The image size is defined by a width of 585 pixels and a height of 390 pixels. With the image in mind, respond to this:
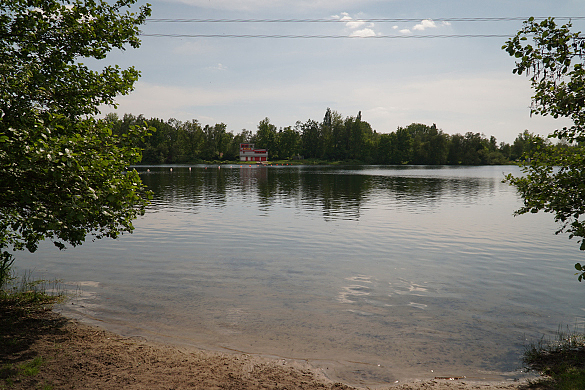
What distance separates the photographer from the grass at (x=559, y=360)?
288 inches

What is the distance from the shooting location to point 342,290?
45.5ft

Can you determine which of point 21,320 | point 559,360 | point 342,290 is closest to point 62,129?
point 21,320

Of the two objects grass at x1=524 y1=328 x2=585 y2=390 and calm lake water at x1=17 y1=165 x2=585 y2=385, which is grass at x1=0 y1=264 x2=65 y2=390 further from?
grass at x1=524 y1=328 x2=585 y2=390

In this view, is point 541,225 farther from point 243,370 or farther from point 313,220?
point 243,370

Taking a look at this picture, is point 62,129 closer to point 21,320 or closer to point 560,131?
point 21,320

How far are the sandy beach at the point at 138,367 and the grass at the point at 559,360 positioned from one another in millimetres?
727

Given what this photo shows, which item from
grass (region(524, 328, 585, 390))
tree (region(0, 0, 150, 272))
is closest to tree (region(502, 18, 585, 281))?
grass (region(524, 328, 585, 390))

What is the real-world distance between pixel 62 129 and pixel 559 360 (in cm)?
1254

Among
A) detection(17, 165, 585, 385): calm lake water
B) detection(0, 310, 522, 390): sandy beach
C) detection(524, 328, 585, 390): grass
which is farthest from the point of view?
detection(17, 165, 585, 385): calm lake water

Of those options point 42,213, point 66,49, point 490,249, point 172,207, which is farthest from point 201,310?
point 172,207

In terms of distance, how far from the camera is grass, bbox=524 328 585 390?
731cm

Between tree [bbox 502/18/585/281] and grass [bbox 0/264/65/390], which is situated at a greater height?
tree [bbox 502/18/585/281]

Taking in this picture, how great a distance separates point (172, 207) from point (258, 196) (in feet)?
42.9

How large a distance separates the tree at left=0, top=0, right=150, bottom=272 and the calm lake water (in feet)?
12.1
